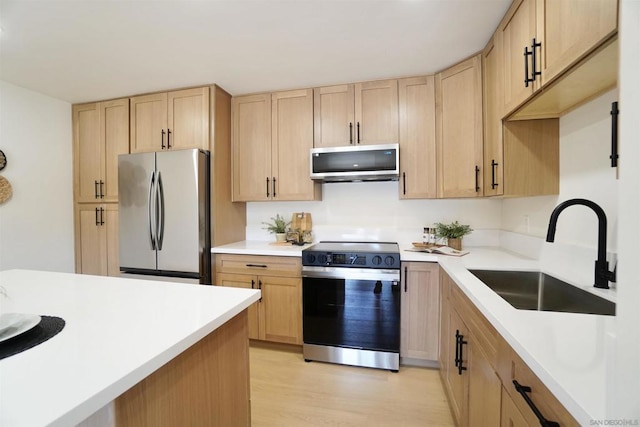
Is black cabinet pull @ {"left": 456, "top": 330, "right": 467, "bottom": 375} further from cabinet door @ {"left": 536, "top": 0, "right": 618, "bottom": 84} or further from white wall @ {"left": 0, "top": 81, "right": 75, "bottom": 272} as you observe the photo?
white wall @ {"left": 0, "top": 81, "right": 75, "bottom": 272}

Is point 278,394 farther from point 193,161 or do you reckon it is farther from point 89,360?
point 193,161

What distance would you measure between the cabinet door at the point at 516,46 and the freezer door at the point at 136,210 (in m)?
2.83

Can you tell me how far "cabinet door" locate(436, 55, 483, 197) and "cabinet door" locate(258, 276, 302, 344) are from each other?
5.05 feet

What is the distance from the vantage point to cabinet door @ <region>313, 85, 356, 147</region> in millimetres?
2486

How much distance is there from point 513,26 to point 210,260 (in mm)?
2775

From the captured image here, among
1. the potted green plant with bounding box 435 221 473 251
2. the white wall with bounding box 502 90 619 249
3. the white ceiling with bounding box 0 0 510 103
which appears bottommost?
the potted green plant with bounding box 435 221 473 251

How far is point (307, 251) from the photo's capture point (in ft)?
7.23

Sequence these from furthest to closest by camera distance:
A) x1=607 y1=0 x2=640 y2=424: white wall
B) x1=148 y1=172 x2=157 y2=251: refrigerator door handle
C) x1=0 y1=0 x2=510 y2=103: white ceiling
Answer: x1=148 y1=172 x2=157 y2=251: refrigerator door handle, x1=0 y1=0 x2=510 y2=103: white ceiling, x1=607 y1=0 x2=640 y2=424: white wall

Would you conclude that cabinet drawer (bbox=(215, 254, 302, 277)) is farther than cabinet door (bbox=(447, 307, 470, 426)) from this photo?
Yes

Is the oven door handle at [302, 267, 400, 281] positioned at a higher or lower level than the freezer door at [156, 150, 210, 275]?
lower

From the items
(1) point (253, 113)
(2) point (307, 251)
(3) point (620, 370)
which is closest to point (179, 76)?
(1) point (253, 113)

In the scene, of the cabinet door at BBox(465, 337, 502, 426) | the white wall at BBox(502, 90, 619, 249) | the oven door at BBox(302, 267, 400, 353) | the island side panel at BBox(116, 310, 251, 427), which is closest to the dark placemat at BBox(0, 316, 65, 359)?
the island side panel at BBox(116, 310, 251, 427)

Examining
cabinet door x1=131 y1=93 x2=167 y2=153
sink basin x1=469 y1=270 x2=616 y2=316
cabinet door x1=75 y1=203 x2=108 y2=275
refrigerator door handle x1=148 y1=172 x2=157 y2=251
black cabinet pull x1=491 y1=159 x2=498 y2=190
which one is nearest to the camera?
sink basin x1=469 y1=270 x2=616 y2=316

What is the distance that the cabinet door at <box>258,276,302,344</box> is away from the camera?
2.31 m
